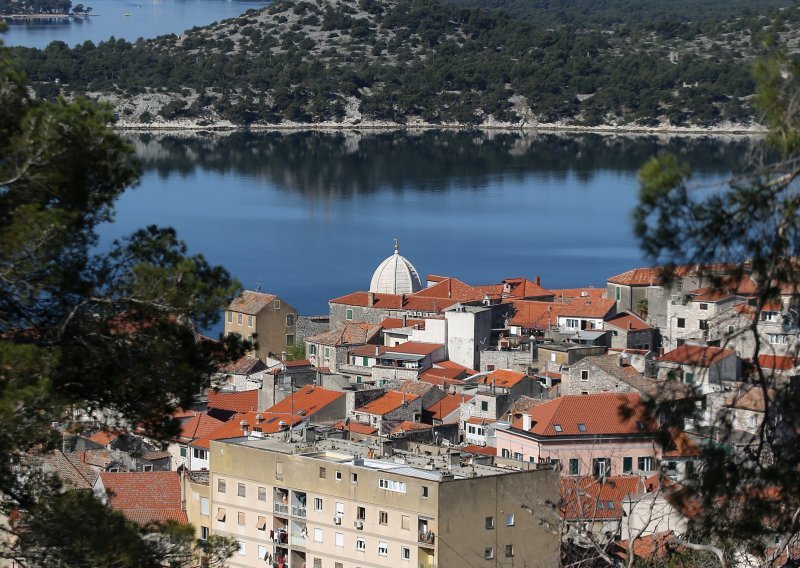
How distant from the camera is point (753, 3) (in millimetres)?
181500

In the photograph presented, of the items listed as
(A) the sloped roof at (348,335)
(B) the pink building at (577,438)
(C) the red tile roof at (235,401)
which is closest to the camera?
(B) the pink building at (577,438)

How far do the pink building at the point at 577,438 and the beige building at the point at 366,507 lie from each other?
2.53 meters

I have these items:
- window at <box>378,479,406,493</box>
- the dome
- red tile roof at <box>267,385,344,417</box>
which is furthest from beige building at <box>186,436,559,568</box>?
the dome

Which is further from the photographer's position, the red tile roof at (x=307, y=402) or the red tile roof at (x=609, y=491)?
the red tile roof at (x=307, y=402)

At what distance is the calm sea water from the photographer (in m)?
52.8

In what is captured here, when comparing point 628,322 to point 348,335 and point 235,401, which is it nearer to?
point 348,335

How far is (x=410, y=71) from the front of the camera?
411 feet

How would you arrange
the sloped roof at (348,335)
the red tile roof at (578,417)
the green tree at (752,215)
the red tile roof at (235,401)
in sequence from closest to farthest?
the green tree at (752,215), the red tile roof at (578,417), the red tile roof at (235,401), the sloped roof at (348,335)

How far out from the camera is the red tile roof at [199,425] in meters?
22.3

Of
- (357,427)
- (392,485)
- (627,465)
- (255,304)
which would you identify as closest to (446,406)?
(357,427)

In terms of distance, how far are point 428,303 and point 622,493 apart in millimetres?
15216

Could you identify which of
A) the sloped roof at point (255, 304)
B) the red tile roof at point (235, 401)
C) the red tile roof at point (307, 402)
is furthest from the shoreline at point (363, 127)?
the red tile roof at point (307, 402)

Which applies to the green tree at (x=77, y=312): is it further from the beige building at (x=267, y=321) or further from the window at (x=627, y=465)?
the beige building at (x=267, y=321)

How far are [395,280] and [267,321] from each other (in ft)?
13.5
